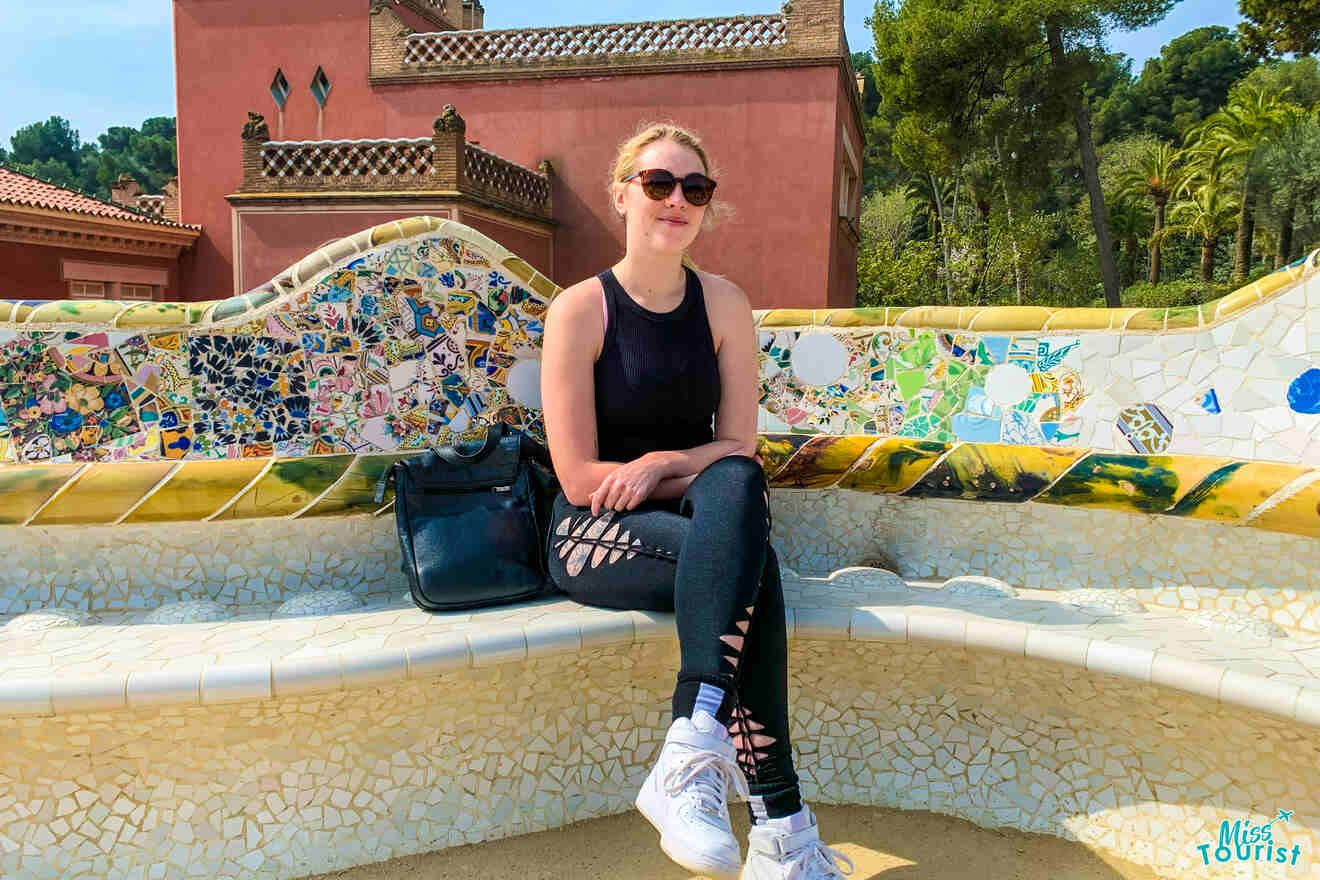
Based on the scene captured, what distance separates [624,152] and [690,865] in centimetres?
164

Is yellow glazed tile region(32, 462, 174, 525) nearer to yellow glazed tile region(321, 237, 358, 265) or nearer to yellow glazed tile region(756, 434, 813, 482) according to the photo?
yellow glazed tile region(321, 237, 358, 265)

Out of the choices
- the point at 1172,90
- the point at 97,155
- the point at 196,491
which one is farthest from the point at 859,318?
the point at 97,155

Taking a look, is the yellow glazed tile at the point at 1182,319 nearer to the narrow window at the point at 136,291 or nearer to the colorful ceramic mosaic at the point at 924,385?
the colorful ceramic mosaic at the point at 924,385

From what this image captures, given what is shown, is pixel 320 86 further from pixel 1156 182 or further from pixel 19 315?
pixel 1156 182

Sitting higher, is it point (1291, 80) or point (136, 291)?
point (1291, 80)

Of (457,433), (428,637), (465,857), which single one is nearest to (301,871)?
(465,857)

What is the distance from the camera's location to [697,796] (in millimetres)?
1671

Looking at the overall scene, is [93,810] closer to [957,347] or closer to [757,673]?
[757,673]

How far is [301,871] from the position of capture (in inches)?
89.4

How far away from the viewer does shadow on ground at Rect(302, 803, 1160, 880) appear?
230 cm

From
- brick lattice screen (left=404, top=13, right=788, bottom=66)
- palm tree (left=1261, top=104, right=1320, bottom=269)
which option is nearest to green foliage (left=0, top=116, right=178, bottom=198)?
brick lattice screen (left=404, top=13, right=788, bottom=66)

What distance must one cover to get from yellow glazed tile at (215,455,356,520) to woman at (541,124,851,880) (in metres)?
0.83

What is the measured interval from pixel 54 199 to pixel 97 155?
6032 centimetres

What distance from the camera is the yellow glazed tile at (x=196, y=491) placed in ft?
8.64
